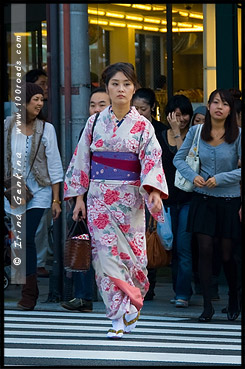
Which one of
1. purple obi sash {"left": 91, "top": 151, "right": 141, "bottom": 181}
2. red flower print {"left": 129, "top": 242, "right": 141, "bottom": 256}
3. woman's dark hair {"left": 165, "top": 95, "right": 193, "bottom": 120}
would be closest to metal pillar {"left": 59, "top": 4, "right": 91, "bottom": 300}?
woman's dark hair {"left": 165, "top": 95, "right": 193, "bottom": 120}

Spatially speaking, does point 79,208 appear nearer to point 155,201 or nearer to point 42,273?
point 155,201

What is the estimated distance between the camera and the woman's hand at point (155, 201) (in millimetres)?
7305

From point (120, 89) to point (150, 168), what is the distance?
62cm

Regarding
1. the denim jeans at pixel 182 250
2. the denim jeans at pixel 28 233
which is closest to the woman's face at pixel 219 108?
the denim jeans at pixel 182 250

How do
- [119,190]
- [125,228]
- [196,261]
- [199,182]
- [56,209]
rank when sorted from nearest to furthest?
[119,190], [125,228], [199,182], [56,209], [196,261]

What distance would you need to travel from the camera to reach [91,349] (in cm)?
694

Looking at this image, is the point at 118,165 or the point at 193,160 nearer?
the point at 118,165

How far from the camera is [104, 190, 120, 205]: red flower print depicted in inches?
295

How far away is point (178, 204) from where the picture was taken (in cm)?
954

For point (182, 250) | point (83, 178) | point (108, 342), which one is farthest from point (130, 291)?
point (182, 250)

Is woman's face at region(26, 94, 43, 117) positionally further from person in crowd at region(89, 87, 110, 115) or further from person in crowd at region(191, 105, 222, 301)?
person in crowd at region(191, 105, 222, 301)

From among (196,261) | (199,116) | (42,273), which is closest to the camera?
(196,261)

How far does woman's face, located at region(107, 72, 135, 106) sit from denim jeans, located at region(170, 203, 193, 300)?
7.19 ft

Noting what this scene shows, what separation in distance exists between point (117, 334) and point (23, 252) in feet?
6.73
